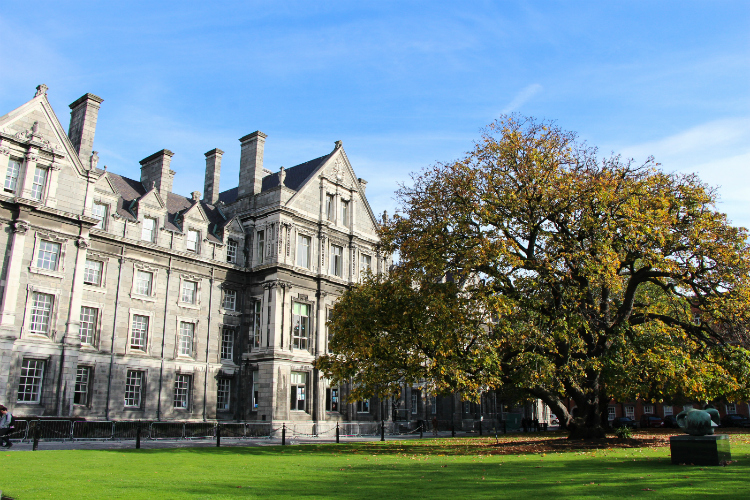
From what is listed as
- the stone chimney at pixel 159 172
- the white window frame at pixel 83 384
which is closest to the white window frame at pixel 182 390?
the white window frame at pixel 83 384

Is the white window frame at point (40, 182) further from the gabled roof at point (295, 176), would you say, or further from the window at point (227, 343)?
the gabled roof at point (295, 176)

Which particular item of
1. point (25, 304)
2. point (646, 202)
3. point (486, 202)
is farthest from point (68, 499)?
point (25, 304)

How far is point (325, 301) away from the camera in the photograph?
42.6 m

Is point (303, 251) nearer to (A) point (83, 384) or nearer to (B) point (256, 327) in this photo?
(B) point (256, 327)

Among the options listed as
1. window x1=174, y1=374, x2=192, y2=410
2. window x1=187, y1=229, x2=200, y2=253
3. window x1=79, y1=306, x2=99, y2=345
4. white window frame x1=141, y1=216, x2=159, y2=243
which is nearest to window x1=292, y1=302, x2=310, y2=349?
window x1=174, y1=374, x2=192, y2=410

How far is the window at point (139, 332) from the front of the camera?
34.8 metres

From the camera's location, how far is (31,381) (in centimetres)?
2922

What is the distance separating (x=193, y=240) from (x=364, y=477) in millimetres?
29391

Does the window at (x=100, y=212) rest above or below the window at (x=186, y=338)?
above

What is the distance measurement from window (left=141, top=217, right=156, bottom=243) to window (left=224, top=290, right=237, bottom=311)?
6450mm

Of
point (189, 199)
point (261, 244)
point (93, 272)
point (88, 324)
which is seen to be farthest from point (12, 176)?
point (261, 244)

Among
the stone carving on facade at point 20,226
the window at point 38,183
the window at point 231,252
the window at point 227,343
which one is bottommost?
the window at point 227,343

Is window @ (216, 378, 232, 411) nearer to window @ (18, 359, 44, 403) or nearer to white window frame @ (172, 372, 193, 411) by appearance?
white window frame @ (172, 372, 193, 411)

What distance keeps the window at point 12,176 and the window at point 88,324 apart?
7483 millimetres
